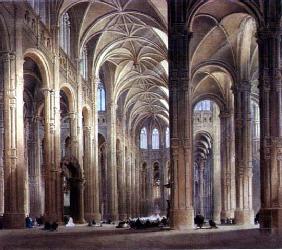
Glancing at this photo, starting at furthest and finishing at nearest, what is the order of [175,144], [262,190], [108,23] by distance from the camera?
1. [108,23]
2. [175,144]
3. [262,190]

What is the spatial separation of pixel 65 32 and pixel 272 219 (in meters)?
22.1

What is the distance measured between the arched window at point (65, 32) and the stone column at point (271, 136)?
1710cm

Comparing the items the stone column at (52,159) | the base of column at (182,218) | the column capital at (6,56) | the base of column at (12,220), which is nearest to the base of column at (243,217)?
the base of column at (182,218)

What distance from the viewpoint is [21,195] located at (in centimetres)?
2969

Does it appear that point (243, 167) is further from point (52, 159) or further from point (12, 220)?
point (12, 220)

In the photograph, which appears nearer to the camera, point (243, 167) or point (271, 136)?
point (271, 136)

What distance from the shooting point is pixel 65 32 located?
43.2 metres

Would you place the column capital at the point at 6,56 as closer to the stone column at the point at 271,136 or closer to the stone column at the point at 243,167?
the stone column at the point at 271,136

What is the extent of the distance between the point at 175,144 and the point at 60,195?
32.1 feet

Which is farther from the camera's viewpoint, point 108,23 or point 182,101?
point 108,23

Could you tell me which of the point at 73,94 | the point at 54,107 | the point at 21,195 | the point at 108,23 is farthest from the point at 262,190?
the point at 108,23

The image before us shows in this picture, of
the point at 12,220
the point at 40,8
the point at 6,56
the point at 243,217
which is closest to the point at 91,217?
the point at 243,217

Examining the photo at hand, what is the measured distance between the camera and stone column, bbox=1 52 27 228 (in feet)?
96.3

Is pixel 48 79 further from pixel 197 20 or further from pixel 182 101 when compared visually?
pixel 197 20
